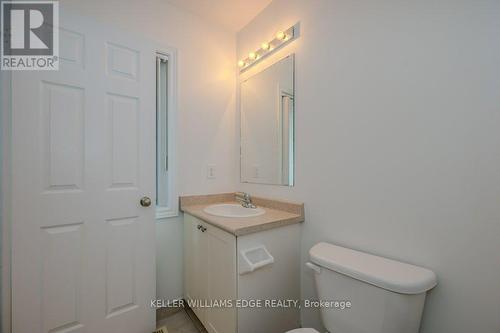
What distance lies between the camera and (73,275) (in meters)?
1.17

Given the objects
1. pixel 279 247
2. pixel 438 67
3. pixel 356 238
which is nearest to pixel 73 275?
pixel 279 247

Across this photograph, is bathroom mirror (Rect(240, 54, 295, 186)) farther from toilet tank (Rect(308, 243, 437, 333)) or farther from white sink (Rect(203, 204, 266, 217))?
toilet tank (Rect(308, 243, 437, 333))

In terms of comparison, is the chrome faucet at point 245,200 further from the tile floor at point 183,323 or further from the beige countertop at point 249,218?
the tile floor at point 183,323

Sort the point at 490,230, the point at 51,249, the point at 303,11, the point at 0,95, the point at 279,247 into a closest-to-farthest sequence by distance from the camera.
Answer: the point at 490,230, the point at 0,95, the point at 51,249, the point at 279,247, the point at 303,11

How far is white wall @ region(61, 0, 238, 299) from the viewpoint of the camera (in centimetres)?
157

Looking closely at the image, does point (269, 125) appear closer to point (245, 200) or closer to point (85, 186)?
point (245, 200)

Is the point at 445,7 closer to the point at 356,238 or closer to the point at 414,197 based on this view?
the point at 414,197

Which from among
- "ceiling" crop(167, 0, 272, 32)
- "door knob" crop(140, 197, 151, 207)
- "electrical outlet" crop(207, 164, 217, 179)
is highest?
"ceiling" crop(167, 0, 272, 32)

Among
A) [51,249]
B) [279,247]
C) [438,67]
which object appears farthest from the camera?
[279,247]

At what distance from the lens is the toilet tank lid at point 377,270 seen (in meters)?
0.79

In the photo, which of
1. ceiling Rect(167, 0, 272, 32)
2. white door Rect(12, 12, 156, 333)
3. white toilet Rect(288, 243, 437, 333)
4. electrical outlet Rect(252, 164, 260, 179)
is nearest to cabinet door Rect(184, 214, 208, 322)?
white door Rect(12, 12, 156, 333)

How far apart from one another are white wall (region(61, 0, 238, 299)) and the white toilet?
3.68 feet

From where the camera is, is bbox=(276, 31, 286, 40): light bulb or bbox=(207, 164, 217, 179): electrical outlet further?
bbox=(207, 164, 217, 179): electrical outlet

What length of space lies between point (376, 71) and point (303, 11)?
717mm
